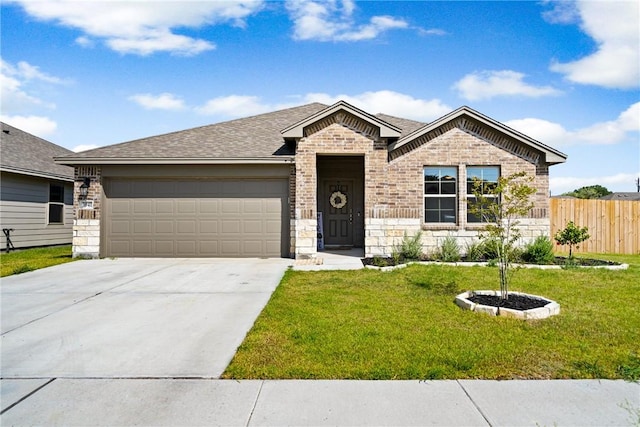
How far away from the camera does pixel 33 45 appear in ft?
34.2

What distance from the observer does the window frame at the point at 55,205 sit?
1602 cm

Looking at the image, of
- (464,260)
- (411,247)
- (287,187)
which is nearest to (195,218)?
(287,187)

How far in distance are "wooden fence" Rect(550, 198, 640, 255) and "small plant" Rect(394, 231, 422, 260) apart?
6644mm

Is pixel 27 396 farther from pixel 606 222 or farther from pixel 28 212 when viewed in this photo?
pixel 606 222

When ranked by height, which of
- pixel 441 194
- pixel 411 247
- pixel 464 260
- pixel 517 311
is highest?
pixel 441 194

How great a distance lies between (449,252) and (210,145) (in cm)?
843

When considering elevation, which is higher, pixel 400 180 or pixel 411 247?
pixel 400 180

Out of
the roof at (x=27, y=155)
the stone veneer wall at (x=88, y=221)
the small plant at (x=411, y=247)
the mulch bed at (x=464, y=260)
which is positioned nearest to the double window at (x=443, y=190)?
the small plant at (x=411, y=247)

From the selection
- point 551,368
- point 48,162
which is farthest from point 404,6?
point 48,162

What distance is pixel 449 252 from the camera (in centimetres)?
1070

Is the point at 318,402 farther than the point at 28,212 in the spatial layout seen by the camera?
No

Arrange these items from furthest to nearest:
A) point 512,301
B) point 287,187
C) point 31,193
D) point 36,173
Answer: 1. point 31,193
2. point 36,173
3. point 287,187
4. point 512,301

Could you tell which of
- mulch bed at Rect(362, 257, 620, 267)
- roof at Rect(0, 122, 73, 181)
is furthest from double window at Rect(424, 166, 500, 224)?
roof at Rect(0, 122, 73, 181)

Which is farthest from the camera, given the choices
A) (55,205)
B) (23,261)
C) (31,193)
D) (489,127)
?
(55,205)
